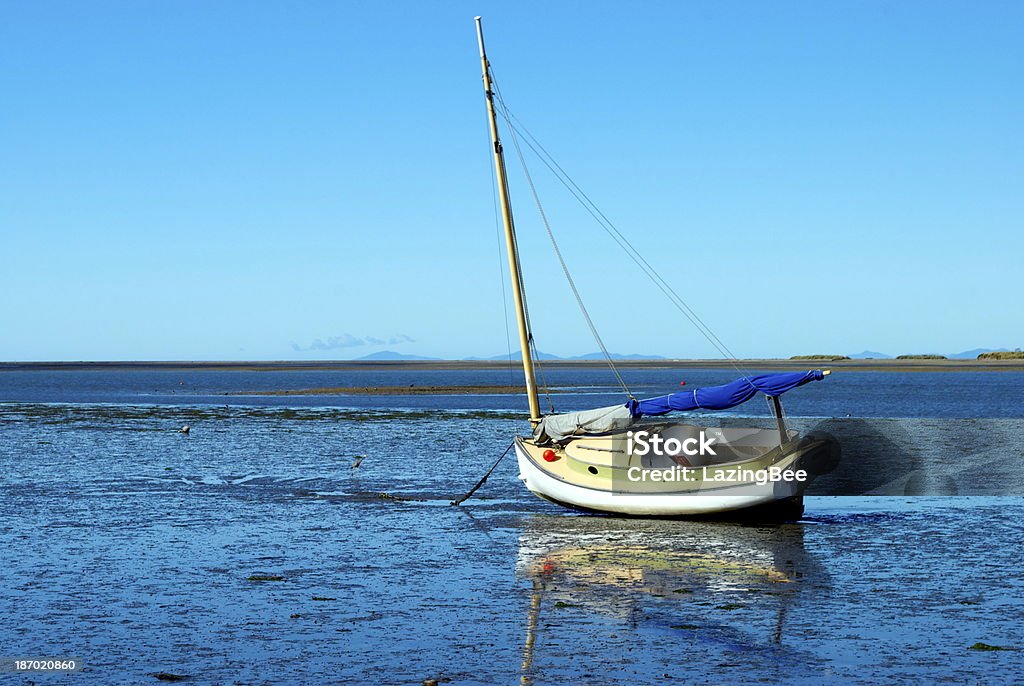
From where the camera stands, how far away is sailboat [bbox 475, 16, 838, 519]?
26.2m

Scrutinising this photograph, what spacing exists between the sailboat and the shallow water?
63 centimetres

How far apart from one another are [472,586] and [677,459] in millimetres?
9271

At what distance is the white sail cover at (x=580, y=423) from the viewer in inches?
1131

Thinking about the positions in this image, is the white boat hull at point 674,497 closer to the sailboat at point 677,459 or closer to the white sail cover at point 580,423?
the sailboat at point 677,459

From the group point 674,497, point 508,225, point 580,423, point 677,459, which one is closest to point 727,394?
point 677,459

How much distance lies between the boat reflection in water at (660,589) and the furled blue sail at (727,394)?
2960mm

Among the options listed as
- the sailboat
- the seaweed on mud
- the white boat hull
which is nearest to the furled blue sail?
the sailboat

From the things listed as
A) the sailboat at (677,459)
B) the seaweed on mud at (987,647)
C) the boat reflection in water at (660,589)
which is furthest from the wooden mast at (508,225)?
the seaweed on mud at (987,647)

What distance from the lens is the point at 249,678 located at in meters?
13.8

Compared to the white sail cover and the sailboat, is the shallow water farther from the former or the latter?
the white sail cover

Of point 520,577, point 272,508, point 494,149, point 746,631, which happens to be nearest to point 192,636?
point 520,577

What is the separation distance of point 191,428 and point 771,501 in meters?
38.7

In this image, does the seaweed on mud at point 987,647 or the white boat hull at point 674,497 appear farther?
the white boat hull at point 674,497

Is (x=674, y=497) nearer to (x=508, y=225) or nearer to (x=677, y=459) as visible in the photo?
(x=677, y=459)
